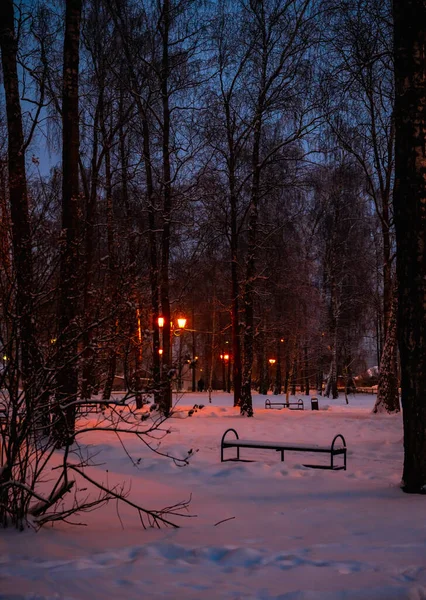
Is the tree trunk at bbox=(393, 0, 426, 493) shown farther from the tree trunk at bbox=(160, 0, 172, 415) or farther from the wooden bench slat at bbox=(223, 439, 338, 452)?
the tree trunk at bbox=(160, 0, 172, 415)

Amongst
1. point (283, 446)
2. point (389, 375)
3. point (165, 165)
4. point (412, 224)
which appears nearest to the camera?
point (412, 224)

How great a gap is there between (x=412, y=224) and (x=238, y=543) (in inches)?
176

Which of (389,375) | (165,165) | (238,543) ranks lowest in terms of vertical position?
(238,543)

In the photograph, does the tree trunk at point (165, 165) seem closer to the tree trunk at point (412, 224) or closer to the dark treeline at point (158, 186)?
→ the dark treeline at point (158, 186)

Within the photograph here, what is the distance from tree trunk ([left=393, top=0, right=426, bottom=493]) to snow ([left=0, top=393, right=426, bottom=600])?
2.57 feet

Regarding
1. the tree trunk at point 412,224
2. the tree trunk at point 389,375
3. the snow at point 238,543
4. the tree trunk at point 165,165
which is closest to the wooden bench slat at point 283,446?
the snow at point 238,543

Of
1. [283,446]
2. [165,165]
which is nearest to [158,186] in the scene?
[165,165]

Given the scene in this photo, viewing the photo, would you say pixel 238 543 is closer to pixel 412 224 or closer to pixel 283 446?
pixel 412 224

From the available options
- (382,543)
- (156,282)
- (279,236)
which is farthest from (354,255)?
(382,543)

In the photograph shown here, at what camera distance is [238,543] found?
5785mm

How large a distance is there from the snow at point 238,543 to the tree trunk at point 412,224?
78cm

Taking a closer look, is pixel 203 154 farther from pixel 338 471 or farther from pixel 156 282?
pixel 338 471

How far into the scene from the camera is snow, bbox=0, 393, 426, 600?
4410 millimetres

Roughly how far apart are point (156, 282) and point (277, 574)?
17039 millimetres
